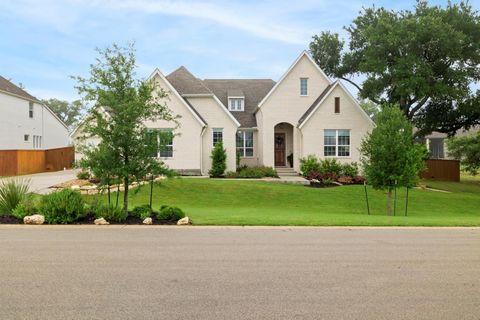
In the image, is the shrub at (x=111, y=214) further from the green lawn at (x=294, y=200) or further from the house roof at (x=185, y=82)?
the house roof at (x=185, y=82)

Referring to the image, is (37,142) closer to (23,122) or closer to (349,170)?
(23,122)

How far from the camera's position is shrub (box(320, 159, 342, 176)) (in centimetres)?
2802

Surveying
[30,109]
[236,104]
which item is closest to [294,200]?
[236,104]

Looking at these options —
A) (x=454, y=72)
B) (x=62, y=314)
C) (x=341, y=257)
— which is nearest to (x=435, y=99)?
(x=454, y=72)

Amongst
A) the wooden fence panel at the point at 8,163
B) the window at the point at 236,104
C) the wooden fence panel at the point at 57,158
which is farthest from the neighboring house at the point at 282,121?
the wooden fence panel at the point at 57,158

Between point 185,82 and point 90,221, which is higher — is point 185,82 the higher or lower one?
the higher one

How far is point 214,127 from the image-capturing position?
1159 inches

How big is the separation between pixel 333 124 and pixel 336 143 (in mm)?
1399

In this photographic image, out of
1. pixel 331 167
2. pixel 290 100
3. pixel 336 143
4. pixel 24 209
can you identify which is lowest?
pixel 24 209

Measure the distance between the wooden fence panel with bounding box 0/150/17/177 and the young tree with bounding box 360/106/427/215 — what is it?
1038 inches

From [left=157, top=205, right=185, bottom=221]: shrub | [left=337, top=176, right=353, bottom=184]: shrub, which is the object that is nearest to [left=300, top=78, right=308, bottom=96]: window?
[left=337, top=176, right=353, bottom=184]: shrub

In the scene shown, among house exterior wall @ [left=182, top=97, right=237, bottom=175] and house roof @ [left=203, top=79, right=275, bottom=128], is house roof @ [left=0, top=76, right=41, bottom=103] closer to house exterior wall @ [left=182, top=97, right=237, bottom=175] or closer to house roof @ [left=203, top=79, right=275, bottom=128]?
house roof @ [left=203, top=79, right=275, bottom=128]

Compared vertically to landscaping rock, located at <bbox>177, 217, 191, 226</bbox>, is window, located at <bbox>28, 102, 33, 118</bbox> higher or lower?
higher

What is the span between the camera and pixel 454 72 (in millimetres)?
29062
